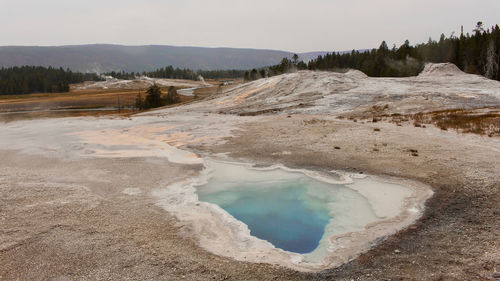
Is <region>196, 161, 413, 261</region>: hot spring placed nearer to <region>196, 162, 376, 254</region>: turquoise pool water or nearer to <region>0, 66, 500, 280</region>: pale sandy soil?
<region>196, 162, 376, 254</region>: turquoise pool water

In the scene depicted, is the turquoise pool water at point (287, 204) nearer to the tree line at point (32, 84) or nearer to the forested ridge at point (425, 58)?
the forested ridge at point (425, 58)

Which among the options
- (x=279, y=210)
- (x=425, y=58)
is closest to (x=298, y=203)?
(x=279, y=210)

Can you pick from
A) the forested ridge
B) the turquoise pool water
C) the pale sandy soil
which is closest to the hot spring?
the turquoise pool water

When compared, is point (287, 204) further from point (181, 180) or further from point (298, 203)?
point (181, 180)

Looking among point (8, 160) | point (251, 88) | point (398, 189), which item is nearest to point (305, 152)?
point (398, 189)

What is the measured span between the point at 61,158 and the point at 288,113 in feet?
81.6

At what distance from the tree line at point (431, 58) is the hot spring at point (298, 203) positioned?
231 ft

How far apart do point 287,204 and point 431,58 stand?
9628 centimetres

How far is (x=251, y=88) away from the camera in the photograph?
51781mm

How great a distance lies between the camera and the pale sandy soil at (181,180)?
7117 millimetres

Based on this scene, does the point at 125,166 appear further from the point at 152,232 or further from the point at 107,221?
the point at 152,232

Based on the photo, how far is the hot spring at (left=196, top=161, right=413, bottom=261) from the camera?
9.38 metres

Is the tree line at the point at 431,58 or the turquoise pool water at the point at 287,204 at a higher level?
the tree line at the point at 431,58

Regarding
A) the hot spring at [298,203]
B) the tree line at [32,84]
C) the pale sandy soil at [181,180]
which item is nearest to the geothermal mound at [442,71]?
the pale sandy soil at [181,180]
